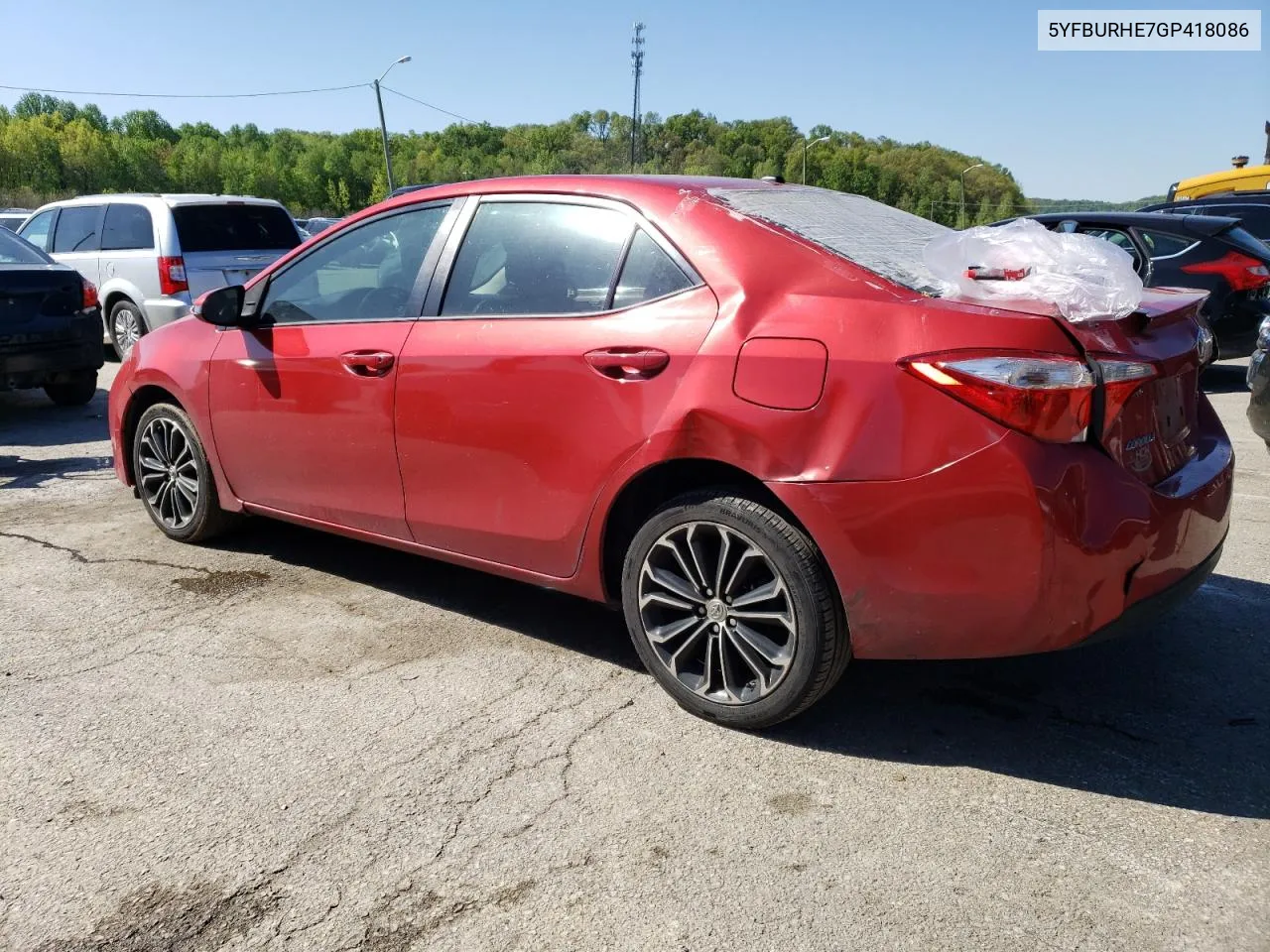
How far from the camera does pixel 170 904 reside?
7.91 feet

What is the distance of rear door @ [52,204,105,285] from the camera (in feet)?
37.0

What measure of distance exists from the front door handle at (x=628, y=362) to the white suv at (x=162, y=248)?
27.4 feet

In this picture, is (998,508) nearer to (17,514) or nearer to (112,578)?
(112,578)

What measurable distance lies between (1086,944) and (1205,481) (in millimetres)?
1457

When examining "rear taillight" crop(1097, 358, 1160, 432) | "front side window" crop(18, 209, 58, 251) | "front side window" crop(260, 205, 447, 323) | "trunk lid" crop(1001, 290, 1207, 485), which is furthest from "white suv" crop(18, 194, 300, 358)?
"rear taillight" crop(1097, 358, 1160, 432)

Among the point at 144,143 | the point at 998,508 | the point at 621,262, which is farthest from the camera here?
the point at 144,143

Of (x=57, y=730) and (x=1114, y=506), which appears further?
(x=57, y=730)

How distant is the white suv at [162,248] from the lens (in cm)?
1048

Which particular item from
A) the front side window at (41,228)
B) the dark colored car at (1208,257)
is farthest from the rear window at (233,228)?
the dark colored car at (1208,257)

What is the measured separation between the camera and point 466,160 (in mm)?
105000

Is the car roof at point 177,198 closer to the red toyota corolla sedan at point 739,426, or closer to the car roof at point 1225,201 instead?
the red toyota corolla sedan at point 739,426

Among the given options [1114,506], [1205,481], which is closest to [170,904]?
[1114,506]

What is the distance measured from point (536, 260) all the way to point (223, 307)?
5.04 ft

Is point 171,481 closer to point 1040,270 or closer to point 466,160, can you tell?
point 1040,270
